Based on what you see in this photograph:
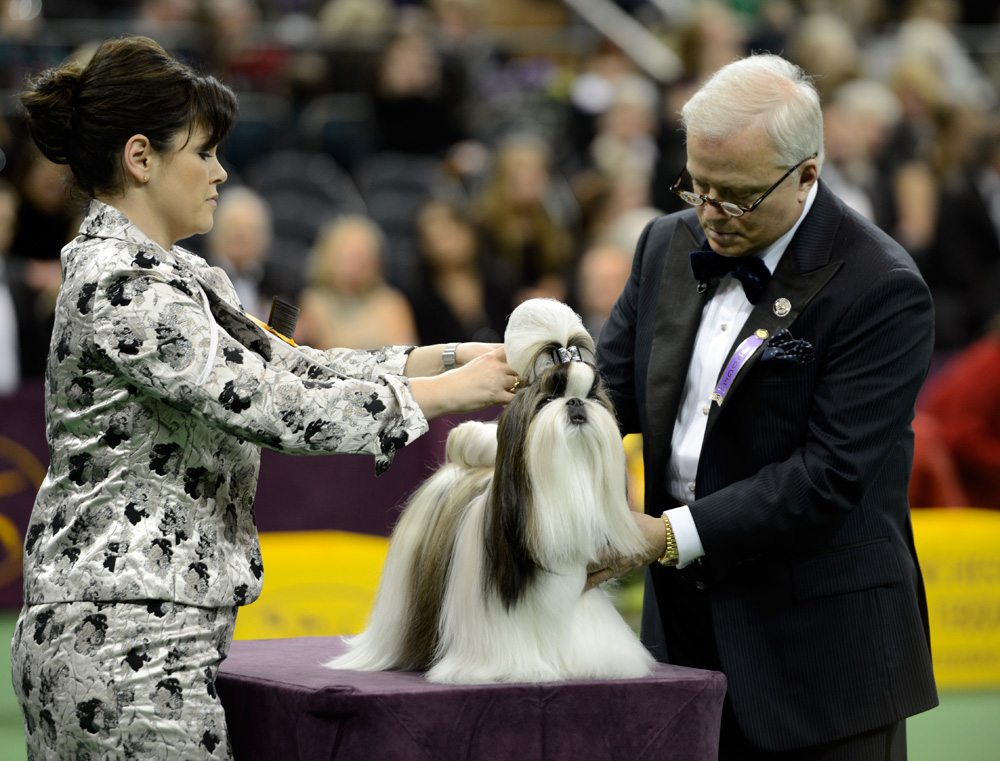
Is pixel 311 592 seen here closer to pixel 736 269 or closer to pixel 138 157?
pixel 736 269

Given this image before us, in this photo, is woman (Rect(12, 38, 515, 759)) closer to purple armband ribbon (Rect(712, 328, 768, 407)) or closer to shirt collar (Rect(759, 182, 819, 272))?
purple armband ribbon (Rect(712, 328, 768, 407))

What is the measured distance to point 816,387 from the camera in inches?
101

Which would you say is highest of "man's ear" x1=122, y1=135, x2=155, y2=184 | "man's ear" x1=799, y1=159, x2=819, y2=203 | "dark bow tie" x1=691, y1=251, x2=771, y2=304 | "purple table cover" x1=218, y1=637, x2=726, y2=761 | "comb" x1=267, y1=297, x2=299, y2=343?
"man's ear" x1=799, y1=159, x2=819, y2=203

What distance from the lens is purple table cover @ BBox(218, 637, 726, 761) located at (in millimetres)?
2240

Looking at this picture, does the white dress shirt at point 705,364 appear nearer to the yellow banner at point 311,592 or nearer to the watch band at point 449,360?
the watch band at point 449,360

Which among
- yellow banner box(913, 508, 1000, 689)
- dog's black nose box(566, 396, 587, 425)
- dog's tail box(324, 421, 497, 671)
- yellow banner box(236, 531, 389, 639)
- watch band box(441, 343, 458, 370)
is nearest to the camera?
dog's black nose box(566, 396, 587, 425)

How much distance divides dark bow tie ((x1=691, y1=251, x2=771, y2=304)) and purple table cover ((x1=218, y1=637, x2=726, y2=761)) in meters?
0.78

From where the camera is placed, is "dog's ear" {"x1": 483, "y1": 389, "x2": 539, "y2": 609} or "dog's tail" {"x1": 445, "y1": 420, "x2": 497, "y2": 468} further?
"dog's tail" {"x1": 445, "y1": 420, "x2": 497, "y2": 468}

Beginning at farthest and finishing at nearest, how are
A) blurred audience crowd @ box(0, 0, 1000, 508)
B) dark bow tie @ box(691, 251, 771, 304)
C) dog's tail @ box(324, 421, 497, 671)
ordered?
blurred audience crowd @ box(0, 0, 1000, 508) → dark bow tie @ box(691, 251, 771, 304) → dog's tail @ box(324, 421, 497, 671)

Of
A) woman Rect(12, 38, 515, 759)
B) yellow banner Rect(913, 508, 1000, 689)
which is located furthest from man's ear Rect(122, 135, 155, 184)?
yellow banner Rect(913, 508, 1000, 689)

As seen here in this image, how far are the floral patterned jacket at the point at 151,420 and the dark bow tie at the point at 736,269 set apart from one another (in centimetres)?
77

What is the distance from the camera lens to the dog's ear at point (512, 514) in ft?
7.56

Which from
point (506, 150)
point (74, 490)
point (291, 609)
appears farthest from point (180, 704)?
point (506, 150)

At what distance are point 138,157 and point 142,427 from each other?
478 millimetres
